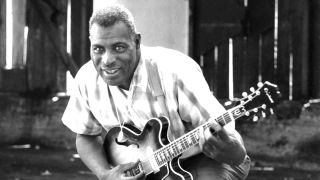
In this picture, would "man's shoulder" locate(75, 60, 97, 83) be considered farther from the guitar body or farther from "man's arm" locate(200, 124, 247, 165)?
"man's arm" locate(200, 124, 247, 165)

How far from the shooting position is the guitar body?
4.17 metres

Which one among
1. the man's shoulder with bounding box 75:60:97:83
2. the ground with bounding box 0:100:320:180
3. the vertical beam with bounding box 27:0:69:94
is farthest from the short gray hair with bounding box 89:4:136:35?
the vertical beam with bounding box 27:0:69:94

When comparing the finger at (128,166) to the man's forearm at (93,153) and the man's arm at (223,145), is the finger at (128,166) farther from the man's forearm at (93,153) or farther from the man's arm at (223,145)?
the man's arm at (223,145)

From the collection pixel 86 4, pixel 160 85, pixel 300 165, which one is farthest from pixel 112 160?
pixel 86 4

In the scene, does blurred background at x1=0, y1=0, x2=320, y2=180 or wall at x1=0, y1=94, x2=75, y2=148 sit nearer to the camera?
blurred background at x1=0, y1=0, x2=320, y2=180

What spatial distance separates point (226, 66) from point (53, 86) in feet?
8.18

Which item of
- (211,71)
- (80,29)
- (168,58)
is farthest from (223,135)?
(80,29)

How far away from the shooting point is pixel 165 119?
13.7ft

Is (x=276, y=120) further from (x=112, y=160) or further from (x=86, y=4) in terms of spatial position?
(x=112, y=160)

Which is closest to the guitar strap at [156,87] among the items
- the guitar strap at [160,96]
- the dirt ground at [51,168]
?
the guitar strap at [160,96]

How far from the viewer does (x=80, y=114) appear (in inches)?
179

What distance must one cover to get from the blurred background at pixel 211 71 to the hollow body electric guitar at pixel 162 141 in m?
3.78

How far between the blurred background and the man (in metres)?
3.81

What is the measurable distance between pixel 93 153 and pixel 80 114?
0.79 ft
